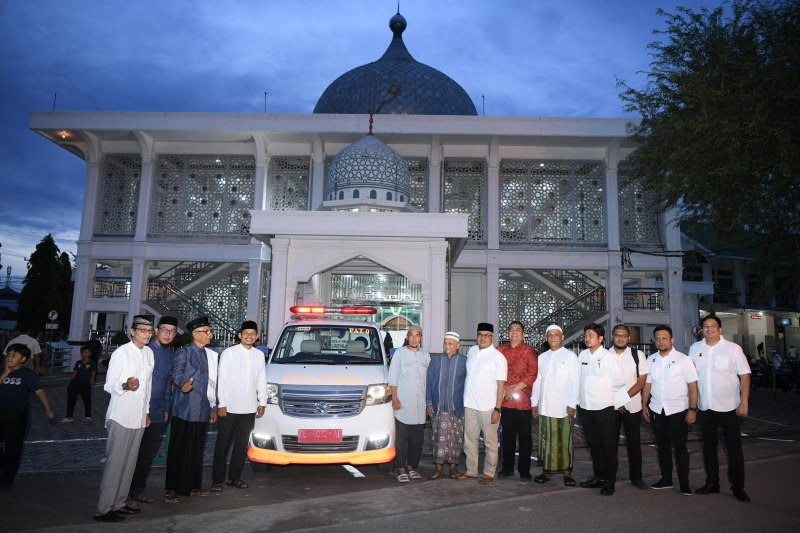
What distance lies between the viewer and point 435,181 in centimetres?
2128

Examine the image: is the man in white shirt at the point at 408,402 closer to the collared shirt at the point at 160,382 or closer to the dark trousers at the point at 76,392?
the collared shirt at the point at 160,382

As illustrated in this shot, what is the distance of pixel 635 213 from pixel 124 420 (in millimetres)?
20401

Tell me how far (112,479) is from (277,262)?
26.3 feet

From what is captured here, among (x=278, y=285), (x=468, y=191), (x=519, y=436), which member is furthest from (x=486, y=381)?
(x=468, y=191)

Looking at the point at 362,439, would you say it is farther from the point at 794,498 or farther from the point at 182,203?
the point at 182,203

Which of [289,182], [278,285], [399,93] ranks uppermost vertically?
[399,93]

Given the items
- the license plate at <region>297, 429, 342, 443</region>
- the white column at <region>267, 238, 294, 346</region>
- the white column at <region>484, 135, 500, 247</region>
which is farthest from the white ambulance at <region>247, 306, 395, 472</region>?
the white column at <region>484, 135, 500, 247</region>

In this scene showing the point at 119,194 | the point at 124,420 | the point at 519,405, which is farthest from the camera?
the point at 119,194

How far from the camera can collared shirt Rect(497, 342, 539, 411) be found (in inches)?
246

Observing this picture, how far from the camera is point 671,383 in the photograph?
584 cm

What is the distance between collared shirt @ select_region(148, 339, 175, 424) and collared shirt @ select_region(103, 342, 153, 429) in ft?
0.91

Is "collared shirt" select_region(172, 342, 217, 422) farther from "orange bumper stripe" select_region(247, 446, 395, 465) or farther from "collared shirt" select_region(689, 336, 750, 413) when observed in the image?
"collared shirt" select_region(689, 336, 750, 413)

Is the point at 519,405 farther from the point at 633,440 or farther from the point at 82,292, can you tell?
the point at 82,292

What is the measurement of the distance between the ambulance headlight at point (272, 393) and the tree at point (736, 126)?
27.9 feet
